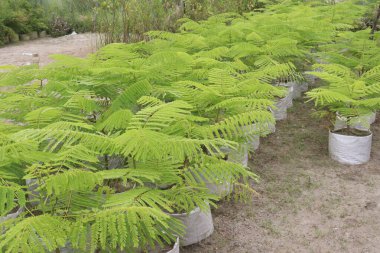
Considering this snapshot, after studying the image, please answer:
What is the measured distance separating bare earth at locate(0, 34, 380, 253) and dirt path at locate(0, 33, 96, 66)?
4.81 metres

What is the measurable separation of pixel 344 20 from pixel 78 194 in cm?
524

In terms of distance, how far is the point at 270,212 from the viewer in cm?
303

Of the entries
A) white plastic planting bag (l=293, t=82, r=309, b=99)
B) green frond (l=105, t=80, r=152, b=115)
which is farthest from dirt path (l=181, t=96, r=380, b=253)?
white plastic planting bag (l=293, t=82, r=309, b=99)

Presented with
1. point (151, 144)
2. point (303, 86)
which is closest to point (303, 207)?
point (151, 144)

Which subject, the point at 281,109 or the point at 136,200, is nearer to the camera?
the point at 136,200

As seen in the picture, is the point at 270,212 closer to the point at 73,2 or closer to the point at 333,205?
the point at 333,205

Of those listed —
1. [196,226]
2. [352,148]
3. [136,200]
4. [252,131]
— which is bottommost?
[352,148]

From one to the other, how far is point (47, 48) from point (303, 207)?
760 cm

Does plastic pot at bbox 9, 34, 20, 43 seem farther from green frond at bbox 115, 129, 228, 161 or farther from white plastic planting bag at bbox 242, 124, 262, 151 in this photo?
green frond at bbox 115, 129, 228, 161

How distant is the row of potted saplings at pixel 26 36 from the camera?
33.7ft

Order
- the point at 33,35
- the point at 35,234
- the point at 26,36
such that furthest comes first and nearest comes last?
1. the point at 33,35
2. the point at 26,36
3. the point at 35,234

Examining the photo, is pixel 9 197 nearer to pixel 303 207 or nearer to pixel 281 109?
pixel 303 207

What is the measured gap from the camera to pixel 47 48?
30.6ft

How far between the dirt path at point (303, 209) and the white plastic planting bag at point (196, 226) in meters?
0.04
